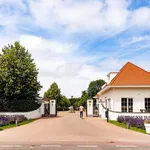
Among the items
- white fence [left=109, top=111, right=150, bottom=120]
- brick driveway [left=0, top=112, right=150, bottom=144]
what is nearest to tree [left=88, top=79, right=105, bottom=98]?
white fence [left=109, top=111, right=150, bottom=120]

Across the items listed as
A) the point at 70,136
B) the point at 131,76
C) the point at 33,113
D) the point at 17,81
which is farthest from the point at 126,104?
the point at 70,136

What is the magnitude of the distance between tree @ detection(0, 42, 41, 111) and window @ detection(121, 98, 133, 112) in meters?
10.3

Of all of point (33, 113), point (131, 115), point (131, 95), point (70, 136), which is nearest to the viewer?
point (70, 136)

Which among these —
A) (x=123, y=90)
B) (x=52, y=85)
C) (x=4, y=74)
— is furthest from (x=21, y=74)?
(x=52, y=85)

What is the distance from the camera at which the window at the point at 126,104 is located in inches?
1280

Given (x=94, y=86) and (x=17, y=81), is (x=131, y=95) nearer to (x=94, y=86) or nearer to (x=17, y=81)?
(x=17, y=81)

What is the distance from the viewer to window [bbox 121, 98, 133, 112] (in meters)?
32.5

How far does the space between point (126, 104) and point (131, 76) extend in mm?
3260

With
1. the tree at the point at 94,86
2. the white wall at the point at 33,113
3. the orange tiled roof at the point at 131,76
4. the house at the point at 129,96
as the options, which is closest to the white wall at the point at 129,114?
the house at the point at 129,96

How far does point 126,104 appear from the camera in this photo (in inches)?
1284

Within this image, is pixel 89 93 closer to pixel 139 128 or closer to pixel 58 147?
pixel 139 128

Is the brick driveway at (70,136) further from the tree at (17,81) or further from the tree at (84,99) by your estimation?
the tree at (84,99)

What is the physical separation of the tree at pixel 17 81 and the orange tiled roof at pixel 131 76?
9.54m

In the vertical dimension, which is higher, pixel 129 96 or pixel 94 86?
pixel 94 86
